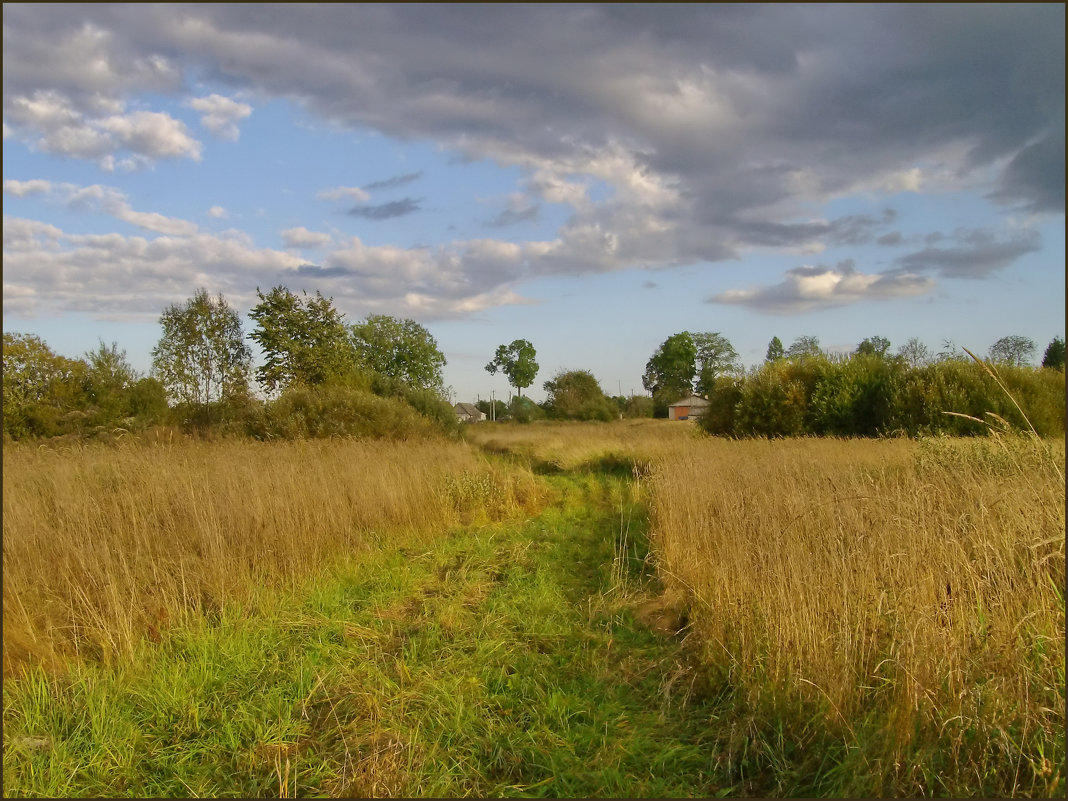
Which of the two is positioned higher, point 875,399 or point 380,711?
point 875,399

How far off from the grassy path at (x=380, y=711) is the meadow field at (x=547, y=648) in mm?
18

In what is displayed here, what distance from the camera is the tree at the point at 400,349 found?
2044 inches

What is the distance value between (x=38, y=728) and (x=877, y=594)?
504cm

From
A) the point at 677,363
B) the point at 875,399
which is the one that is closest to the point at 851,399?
the point at 875,399

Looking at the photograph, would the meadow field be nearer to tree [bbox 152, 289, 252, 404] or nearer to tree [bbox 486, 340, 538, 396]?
tree [bbox 152, 289, 252, 404]

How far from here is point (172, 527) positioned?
623 cm

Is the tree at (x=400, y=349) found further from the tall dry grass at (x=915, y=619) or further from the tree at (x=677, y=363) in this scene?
the tall dry grass at (x=915, y=619)

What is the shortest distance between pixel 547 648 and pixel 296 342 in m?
20.1

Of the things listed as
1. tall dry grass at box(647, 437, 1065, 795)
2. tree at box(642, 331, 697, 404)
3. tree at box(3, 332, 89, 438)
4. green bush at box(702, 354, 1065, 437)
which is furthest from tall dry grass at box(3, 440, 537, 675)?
tree at box(642, 331, 697, 404)

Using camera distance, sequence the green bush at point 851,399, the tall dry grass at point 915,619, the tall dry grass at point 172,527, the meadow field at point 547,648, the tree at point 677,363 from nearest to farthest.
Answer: the tall dry grass at point 915,619, the meadow field at point 547,648, the tall dry grass at point 172,527, the green bush at point 851,399, the tree at point 677,363

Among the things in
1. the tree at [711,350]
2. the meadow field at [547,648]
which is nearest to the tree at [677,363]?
the tree at [711,350]

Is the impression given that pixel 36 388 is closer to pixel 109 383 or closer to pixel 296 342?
pixel 109 383

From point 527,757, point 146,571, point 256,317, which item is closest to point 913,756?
point 527,757

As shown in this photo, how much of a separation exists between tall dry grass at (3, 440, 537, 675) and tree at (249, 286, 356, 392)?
12.2m
